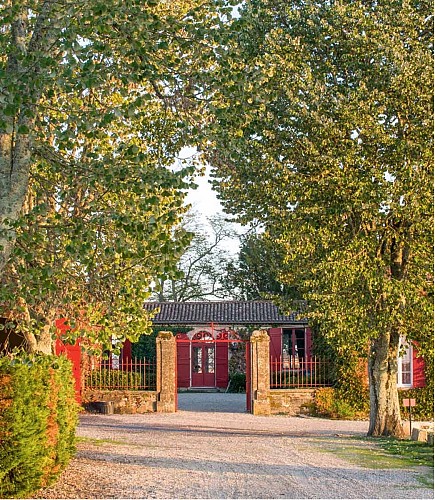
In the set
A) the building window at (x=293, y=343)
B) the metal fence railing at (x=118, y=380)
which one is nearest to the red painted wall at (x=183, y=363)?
the building window at (x=293, y=343)

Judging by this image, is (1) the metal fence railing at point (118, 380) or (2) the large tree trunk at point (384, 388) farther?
(1) the metal fence railing at point (118, 380)

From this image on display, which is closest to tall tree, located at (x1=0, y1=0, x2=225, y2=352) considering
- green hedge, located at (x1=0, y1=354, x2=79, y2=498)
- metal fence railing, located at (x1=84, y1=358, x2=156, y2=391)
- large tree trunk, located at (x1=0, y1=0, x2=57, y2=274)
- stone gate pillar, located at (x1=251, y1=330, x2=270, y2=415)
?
large tree trunk, located at (x1=0, y1=0, x2=57, y2=274)

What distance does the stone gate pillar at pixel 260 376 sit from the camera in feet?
91.3

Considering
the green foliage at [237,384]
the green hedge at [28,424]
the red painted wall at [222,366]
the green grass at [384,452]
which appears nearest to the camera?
the green hedge at [28,424]

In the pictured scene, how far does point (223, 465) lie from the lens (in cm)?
1463

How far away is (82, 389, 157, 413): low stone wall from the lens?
2814 cm

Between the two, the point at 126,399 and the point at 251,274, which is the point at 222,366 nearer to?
the point at 251,274

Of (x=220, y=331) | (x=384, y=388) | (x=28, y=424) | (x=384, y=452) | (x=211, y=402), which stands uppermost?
(x=220, y=331)

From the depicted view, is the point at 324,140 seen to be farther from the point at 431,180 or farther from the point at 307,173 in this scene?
the point at 431,180

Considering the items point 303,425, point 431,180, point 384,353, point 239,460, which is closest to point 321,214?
point 431,180

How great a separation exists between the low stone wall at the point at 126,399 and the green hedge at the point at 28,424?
16166 millimetres

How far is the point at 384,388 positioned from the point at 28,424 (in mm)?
11069

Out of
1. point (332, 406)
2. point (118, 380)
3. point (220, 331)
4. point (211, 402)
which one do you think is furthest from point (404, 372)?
point (220, 331)

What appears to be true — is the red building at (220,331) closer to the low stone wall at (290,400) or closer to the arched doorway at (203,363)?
the arched doorway at (203,363)
